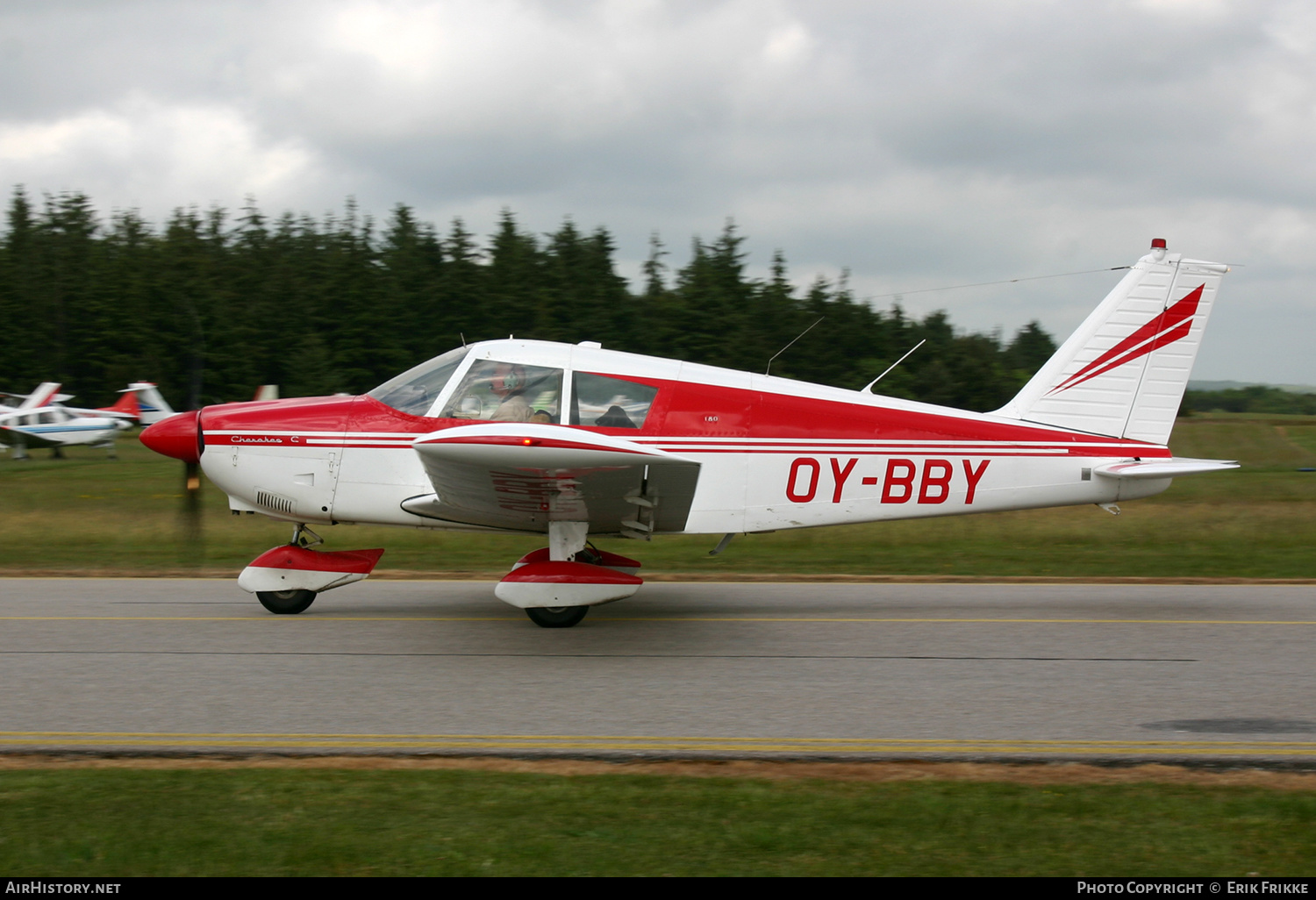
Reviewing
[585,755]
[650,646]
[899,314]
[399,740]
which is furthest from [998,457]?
[899,314]

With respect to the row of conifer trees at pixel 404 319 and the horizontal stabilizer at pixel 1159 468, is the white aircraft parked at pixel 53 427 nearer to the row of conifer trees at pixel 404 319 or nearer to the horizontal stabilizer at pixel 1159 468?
the row of conifer trees at pixel 404 319

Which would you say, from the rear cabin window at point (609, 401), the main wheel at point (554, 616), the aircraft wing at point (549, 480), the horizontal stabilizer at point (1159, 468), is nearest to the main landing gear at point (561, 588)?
the main wheel at point (554, 616)

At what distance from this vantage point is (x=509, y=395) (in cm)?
806

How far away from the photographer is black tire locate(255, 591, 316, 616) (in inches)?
343

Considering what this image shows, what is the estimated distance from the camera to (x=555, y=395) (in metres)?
8.04

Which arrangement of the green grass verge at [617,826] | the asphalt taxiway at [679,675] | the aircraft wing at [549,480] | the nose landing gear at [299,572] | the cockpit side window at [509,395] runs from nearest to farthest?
the green grass verge at [617,826], the asphalt taxiway at [679,675], the aircraft wing at [549,480], the cockpit side window at [509,395], the nose landing gear at [299,572]

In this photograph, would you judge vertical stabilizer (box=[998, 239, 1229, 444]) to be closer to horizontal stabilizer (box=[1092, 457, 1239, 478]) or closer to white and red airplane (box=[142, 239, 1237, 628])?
white and red airplane (box=[142, 239, 1237, 628])

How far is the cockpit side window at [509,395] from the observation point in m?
8.02

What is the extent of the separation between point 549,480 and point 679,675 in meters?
1.59

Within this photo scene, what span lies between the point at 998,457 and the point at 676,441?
267 cm

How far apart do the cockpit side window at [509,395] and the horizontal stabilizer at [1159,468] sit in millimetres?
4539

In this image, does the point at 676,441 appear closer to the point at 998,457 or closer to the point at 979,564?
the point at 998,457

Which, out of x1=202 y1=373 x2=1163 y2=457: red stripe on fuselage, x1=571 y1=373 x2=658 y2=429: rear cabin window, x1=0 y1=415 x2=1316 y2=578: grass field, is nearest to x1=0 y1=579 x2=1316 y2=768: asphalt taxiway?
x1=202 y1=373 x2=1163 y2=457: red stripe on fuselage

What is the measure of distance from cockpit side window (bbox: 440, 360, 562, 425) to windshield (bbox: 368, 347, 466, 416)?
20 cm
